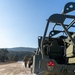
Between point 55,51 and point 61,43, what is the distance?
0.37 metres

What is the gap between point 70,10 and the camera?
22.0 feet

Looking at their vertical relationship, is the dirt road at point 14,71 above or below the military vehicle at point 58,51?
below

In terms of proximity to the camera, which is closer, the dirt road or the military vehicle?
the military vehicle

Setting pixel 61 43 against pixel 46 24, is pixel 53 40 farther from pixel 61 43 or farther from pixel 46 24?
pixel 46 24

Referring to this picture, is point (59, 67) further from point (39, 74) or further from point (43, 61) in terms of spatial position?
point (39, 74)

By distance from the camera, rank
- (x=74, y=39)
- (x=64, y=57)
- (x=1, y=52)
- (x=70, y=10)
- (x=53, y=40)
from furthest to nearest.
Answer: (x=1, y=52)
(x=53, y=40)
(x=64, y=57)
(x=70, y=10)
(x=74, y=39)

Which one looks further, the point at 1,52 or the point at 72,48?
the point at 1,52

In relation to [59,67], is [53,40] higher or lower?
higher

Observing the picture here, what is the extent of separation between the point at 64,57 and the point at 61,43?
0.52m

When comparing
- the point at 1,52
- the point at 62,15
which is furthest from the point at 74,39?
the point at 1,52

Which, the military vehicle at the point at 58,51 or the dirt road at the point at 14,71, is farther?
the dirt road at the point at 14,71

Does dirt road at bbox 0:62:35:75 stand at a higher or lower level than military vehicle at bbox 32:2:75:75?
lower

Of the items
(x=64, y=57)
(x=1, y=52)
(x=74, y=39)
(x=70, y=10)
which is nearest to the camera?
(x=74, y=39)

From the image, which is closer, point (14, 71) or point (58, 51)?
point (58, 51)
